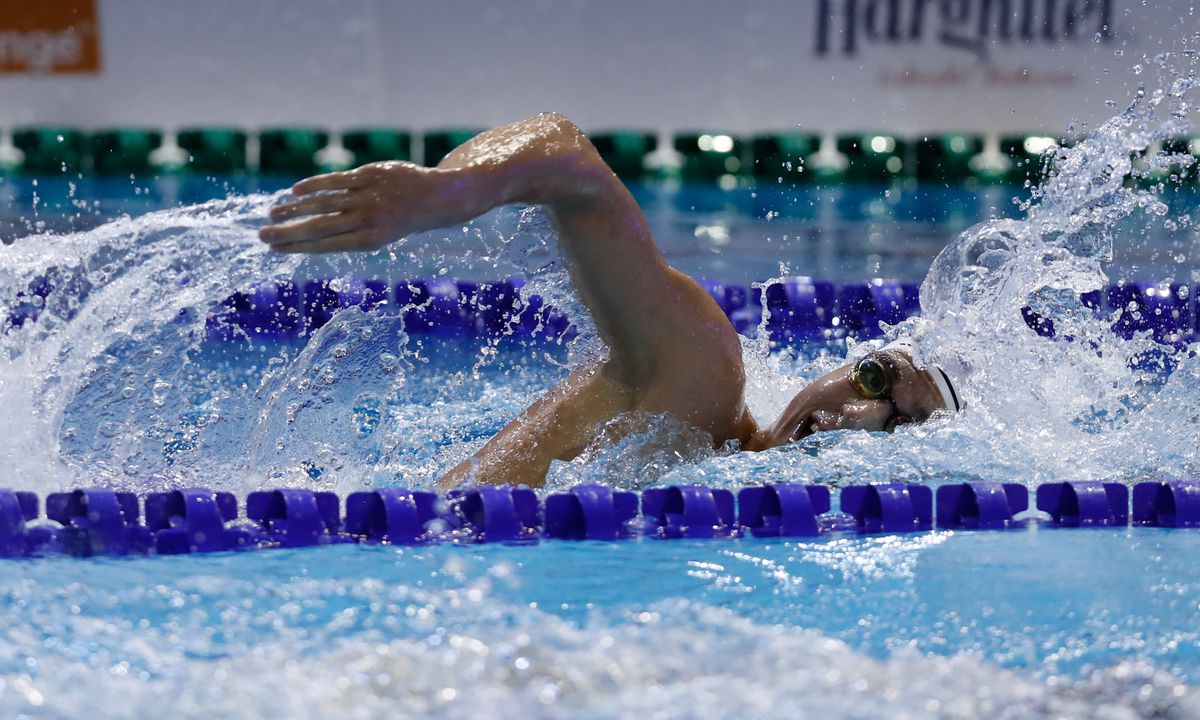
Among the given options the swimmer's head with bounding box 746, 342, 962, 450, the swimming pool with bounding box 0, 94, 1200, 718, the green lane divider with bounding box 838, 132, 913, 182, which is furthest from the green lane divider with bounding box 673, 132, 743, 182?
the swimmer's head with bounding box 746, 342, 962, 450

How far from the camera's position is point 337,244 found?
1716 millimetres

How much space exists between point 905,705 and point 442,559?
741 millimetres

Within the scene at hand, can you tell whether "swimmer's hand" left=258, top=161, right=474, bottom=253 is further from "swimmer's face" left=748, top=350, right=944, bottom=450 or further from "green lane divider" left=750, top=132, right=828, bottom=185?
"green lane divider" left=750, top=132, right=828, bottom=185

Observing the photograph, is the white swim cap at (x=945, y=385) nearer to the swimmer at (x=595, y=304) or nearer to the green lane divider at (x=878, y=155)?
the swimmer at (x=595, y=304)

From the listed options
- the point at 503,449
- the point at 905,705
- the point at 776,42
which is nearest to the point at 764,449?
the point at 503,449

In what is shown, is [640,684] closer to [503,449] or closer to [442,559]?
[442,559]

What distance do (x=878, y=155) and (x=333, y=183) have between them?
646 cm

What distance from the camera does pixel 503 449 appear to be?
2414mm

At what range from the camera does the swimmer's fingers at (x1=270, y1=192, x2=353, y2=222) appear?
172cm

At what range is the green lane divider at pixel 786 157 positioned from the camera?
25.7 feet

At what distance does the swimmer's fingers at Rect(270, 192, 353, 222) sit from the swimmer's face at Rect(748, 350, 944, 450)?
1.00 meters

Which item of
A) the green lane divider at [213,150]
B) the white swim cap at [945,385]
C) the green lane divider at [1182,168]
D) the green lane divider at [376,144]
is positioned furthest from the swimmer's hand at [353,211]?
the green lane divider at [1182,168]

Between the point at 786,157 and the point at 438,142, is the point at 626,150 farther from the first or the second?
the point at 438,142

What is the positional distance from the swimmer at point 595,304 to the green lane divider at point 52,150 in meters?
5.70
